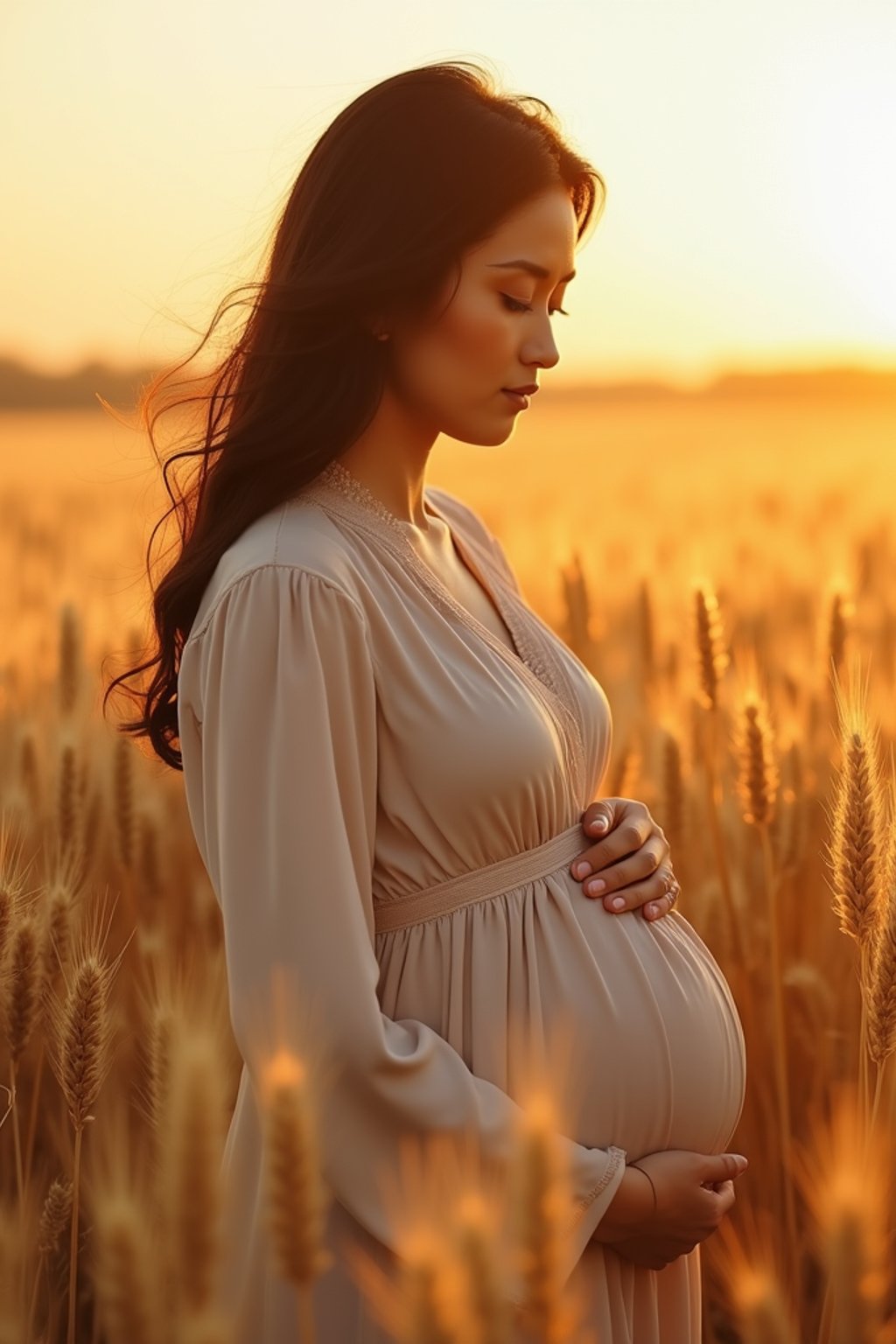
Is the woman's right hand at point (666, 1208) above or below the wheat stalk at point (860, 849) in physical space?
below

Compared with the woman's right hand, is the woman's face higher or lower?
higher

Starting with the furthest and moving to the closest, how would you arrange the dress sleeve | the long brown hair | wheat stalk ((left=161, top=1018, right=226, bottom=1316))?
1. the long brown hair
2. the dress sleeve
3. wheat stalk ((left=161, top=1018, right=226, bottom=1316))

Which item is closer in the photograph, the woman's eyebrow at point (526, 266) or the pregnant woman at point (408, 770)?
the pregnant woman at point (408, 770)

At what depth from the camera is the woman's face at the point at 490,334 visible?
64.2 inches

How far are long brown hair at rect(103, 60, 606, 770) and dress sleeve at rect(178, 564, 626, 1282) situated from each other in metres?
0.23

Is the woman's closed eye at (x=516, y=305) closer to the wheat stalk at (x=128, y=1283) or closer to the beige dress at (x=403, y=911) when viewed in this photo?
the beige dress at (x=403, y=911)

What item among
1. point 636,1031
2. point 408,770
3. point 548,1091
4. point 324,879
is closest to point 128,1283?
point 548,1091

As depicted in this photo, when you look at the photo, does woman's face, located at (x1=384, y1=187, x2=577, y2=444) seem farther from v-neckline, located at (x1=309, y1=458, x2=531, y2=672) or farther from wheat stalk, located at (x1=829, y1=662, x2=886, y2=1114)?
wheat stalk, located at (x1=829, y1=662, x2=886, y2=1114)

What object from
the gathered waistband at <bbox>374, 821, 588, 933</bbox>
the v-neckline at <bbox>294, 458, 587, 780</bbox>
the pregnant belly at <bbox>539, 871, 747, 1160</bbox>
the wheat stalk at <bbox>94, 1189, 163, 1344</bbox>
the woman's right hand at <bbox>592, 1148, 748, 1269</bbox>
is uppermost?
the v-neckline at <bbox>294, 458, 587, 780</bbox>

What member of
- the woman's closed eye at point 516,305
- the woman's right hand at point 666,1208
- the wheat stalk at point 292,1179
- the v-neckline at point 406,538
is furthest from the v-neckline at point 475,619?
the wheat stalk at point 292,1179

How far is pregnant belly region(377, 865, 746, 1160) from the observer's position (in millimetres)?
1550

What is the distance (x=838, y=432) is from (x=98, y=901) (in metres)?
21.2

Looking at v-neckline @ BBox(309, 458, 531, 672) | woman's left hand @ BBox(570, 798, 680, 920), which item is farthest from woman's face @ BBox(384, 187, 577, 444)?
woman's left hand @ BBox(570, 798, 680, 920)

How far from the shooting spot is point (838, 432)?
72.9ft
